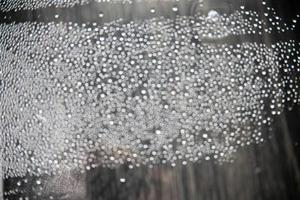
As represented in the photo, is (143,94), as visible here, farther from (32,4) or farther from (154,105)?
(32,4)

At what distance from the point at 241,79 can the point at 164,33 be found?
101 millimetres

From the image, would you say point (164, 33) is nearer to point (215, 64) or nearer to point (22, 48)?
point (215, 64)

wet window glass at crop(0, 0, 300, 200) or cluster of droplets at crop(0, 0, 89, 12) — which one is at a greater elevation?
cluster of droplets at crop(0, 0, 89, 12)

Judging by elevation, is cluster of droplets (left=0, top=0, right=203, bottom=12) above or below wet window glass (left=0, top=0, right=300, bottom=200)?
above

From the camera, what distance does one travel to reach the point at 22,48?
60 cm

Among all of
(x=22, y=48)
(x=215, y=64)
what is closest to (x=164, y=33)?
(x=215, y=64)

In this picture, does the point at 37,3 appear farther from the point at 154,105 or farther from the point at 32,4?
the point at 154,105

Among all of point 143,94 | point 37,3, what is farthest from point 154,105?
point 37,3

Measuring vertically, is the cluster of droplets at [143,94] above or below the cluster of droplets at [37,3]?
below

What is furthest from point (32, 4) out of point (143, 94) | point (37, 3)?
point (143, 94)

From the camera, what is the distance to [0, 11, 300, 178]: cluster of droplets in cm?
53

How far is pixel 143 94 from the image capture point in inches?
21.3

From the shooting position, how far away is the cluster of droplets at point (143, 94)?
Answer: 53cm

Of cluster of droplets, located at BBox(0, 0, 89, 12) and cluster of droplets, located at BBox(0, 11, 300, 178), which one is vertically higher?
cluster of droplets, located at BBox(0, 0, 89, 12)
